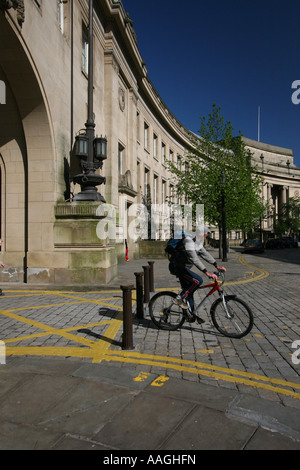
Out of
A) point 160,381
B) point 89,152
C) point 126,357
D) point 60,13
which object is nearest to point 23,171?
point 89,152

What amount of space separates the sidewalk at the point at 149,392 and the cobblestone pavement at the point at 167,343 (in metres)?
0.02

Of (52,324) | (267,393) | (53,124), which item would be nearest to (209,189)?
(53,124)

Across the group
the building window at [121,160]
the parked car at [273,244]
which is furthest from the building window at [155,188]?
the parked car at [273,244]

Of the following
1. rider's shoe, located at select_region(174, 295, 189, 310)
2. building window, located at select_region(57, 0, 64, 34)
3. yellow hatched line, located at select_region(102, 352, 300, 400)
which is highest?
building window, located at select_region(57, 0, 64, 34)

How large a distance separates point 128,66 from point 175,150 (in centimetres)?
1750

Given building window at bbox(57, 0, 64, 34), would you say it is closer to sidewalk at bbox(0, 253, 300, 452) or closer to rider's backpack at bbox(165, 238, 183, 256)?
rider's backpack at bbox(165, 238, 183, 256)

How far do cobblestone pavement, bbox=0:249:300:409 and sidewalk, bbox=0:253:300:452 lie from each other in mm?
17

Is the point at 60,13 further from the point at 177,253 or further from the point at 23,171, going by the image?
the point at 177,253

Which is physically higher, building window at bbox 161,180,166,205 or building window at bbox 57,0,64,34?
building window at bbox 57,0,64,34

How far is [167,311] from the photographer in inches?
239

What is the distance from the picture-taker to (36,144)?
11.0 metres

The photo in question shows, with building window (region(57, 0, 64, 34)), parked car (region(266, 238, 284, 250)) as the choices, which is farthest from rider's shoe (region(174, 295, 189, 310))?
parked car (region(266, 238, 284, 250))

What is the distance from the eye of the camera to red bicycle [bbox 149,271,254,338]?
5586 mm

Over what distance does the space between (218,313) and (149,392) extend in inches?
99.9
